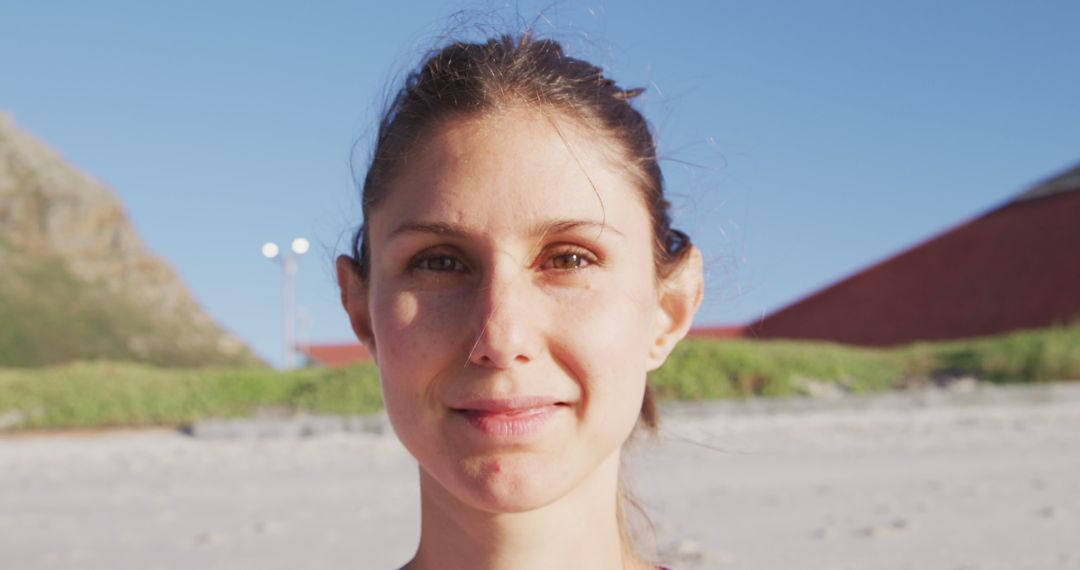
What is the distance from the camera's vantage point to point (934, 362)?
13914 millimetres

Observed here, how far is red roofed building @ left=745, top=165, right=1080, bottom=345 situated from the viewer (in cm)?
1955

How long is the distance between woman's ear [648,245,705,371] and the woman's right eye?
44 cm

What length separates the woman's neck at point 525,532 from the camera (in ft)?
5.32

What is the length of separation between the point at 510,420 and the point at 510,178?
38 centimetres

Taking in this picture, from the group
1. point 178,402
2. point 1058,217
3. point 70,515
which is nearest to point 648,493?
point 70,515

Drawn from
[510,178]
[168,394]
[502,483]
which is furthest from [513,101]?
[168,394]

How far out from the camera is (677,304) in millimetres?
1927

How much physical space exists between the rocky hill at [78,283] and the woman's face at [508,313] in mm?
37163

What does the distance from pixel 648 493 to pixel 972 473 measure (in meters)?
2.21

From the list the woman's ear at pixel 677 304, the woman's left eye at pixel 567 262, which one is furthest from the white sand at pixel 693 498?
the woman's left eye at pixel 567 262

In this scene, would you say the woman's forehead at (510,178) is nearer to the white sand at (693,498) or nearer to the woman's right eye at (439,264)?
the woman's right eye at (439,264)

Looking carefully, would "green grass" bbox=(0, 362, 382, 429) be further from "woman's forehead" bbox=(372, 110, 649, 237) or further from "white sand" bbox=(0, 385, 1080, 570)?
"woman's forehead" bbox=(372, 110, 649, 237)

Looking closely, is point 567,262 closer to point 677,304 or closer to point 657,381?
point 677,304

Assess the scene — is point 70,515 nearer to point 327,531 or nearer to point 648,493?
point 327,531
